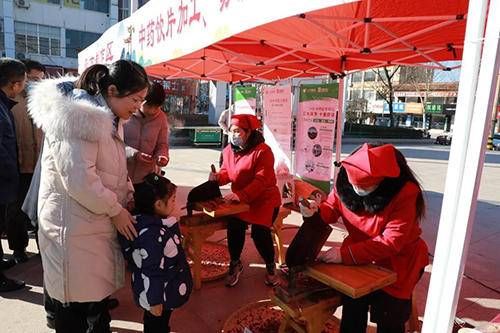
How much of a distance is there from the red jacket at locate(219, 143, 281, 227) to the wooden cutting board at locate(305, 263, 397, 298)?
114 cm

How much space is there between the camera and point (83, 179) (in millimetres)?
1475

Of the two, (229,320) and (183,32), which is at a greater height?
(183,32)

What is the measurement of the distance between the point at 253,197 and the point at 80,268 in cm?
156

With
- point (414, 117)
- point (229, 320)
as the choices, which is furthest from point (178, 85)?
point (414, 117)

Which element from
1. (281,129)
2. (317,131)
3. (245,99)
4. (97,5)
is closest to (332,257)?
(317,131)

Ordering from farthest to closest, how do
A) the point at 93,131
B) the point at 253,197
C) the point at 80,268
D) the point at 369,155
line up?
1. the point at 253,197
2. the point at 369,155
3. the point at 80,268
4. the point at 93,131

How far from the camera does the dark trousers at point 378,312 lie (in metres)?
1.83

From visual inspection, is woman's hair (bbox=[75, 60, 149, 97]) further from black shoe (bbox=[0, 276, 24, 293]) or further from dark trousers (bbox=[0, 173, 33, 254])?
dark trousers (bbox=[0, 173, 33, 254])

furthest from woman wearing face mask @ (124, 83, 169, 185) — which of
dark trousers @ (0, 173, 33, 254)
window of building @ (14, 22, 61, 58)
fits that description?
window of building @ (14, 22, 61, 58)

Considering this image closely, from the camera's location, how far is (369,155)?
1.72 m

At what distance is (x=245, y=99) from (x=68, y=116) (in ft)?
14.4

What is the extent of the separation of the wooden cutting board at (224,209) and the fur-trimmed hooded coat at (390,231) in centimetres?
108

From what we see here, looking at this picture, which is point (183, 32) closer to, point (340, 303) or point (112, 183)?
point (112, 183)

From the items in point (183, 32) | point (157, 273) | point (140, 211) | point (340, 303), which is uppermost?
point (183, 32)
